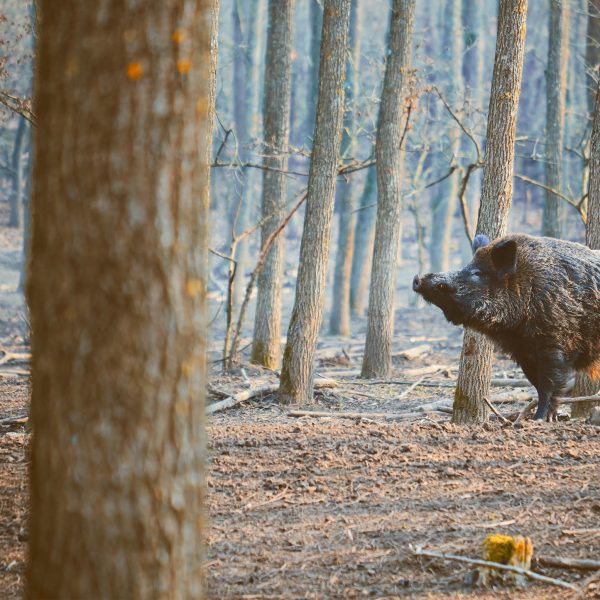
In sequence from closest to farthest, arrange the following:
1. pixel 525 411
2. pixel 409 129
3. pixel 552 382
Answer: pixel 525 411 → pixel 552 382 → pixel 409 129

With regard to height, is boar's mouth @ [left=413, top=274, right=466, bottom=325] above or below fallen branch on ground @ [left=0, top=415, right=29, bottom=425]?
above

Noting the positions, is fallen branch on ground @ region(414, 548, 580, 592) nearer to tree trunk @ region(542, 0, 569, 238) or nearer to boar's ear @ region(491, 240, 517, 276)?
boar's ear @ region(491, 240, 517, 276)

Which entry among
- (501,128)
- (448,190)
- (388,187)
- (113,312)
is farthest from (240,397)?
(448,190)

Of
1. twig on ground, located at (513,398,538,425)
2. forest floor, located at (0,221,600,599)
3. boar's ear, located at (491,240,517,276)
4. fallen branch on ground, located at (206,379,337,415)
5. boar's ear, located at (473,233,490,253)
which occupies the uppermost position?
boar's ear, located at (473,233,490,253)

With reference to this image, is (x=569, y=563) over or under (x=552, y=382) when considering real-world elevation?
under

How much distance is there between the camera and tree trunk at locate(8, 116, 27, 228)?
110 feet

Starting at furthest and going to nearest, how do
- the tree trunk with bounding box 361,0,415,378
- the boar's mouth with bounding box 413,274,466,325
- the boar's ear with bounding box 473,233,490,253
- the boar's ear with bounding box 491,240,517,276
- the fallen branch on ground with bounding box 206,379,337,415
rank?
the tree trunk with bounding box 361,0,415,378, the fallen branch on ground with bounding box 206,379,337,415, the boar's mouth with bounding box 413,274,466,325, the boar's ear with bounding box 473,233,490,253, the boar's ear with bounding box 491,240,517,276

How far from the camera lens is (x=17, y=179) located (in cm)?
3684

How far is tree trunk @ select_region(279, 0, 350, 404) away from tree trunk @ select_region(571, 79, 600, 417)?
3485 mm

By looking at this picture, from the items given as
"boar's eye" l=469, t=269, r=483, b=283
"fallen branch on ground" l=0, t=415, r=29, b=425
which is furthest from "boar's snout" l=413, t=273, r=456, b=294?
"fallen branch on ground" l=0, t=415, r=29, b=425

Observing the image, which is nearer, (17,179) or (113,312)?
(113,312)

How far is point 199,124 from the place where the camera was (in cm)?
309

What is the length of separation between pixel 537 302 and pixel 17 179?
32014 mm

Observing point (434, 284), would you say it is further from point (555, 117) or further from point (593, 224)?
point (555, 117)
